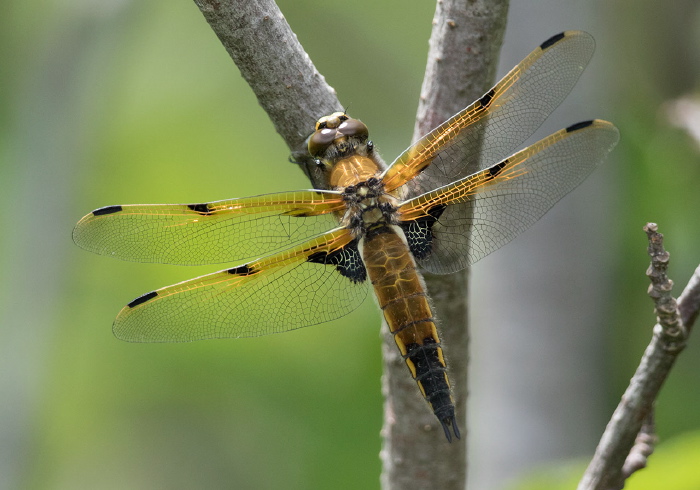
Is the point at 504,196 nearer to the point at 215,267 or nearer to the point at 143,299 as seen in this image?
the point at 143,299

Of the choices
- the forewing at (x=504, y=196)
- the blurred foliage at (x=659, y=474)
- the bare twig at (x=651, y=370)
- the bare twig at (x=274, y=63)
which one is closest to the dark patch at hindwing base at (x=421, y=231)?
the forewing at (x=504, y=196)

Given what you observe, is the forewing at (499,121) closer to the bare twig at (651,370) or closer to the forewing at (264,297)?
the forewing at (264,297)

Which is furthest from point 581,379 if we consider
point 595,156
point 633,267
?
point 595,156

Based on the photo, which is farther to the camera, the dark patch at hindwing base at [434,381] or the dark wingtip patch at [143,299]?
the dark wingtip patch at [143,299]

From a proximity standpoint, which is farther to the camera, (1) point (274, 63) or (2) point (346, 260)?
(2) point (346, 260)

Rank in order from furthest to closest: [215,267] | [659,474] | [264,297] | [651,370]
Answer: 1. [215,267]
2. [659,474]
3. [264,297]
4. [651,370]

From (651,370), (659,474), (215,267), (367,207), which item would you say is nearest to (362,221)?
(367,207)
